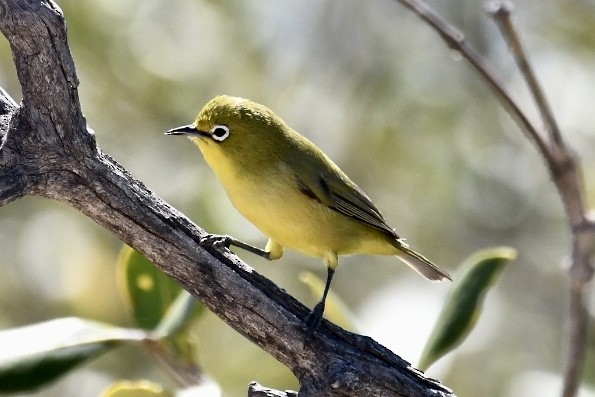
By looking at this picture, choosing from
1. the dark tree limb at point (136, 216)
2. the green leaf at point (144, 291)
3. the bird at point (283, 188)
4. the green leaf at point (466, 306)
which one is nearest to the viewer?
the dark tree limb at point (136, 216)

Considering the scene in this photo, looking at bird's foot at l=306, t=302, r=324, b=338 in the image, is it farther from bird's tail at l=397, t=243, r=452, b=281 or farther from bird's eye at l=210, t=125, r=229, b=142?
bird's tail at l=397, t=243, r=452, b=281

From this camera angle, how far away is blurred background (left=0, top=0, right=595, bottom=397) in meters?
4.23

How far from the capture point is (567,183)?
8.29 feet

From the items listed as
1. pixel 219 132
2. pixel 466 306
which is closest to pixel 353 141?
pixel 219 132

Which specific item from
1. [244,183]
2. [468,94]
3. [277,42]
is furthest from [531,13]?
[244,183]

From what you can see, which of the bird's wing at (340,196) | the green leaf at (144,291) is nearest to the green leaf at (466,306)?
the bird's wing at (340,196)

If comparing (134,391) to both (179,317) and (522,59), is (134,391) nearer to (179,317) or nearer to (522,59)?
(179,317)

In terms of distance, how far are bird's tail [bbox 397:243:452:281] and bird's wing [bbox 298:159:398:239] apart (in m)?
0.15

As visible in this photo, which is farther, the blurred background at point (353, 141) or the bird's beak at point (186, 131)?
the blurred background at point (353, 141)

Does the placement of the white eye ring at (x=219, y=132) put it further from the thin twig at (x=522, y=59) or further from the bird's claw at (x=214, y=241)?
the thin twig at (x=522, y=59)

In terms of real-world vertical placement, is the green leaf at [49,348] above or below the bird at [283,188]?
below

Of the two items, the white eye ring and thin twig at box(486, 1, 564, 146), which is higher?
thin twig at box(486, 1, 564, 146)

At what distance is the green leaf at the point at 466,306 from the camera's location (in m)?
2.56

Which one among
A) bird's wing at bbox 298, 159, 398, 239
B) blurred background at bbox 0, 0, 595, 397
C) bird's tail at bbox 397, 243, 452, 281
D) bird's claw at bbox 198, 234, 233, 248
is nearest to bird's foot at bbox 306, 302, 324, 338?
bird's claw at bbox 198, 234, 233, 248
